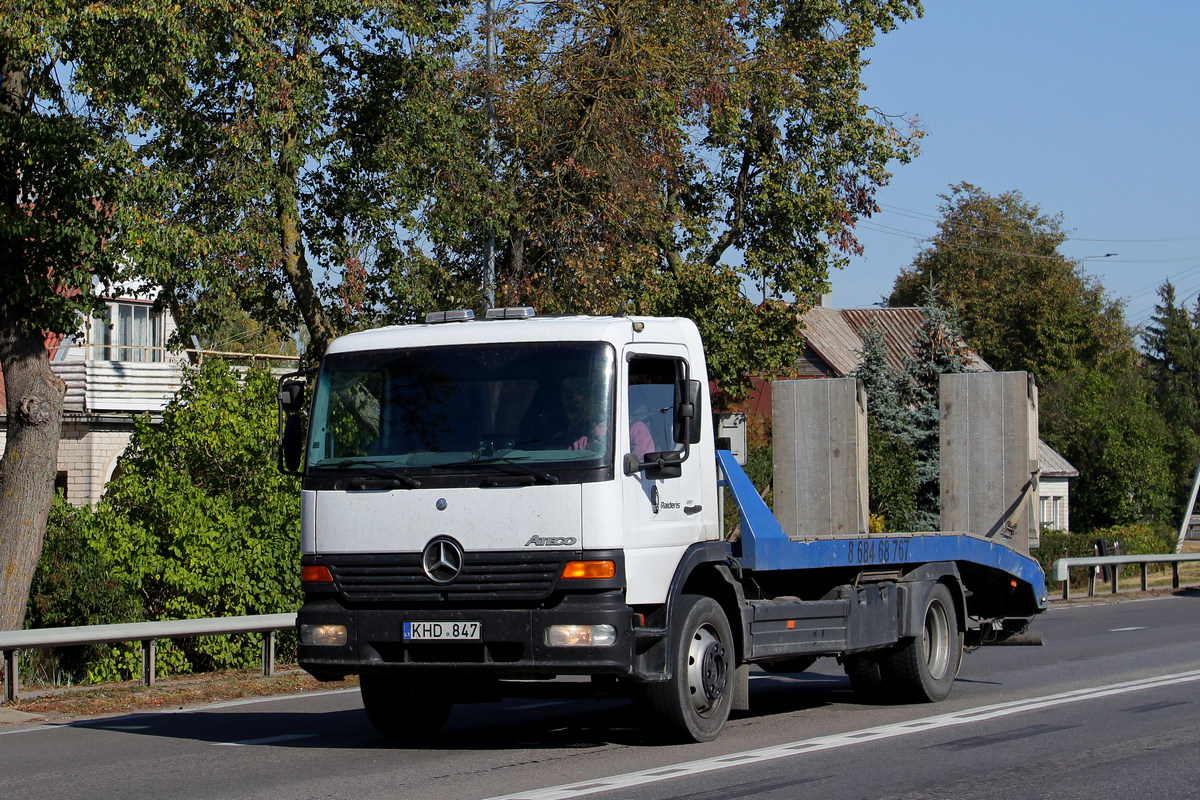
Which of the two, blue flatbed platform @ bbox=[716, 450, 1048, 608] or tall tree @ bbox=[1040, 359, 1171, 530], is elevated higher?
tall tree @ bbox=[1040, 359, 1171, 530]

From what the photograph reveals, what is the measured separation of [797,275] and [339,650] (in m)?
26.9

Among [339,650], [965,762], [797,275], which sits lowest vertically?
[965,762]

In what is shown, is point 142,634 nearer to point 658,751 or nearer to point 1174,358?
point 658,751

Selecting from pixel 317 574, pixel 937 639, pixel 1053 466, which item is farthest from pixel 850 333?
pixel 317 574

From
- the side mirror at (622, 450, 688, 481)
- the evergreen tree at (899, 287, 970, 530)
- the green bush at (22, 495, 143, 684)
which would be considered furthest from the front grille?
the evergreen tree at (899, 287, 970, 530)

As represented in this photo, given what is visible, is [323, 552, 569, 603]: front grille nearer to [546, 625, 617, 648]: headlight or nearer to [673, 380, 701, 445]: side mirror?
[546, 625, 617, 648]: headlight

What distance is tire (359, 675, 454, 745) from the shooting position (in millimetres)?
9828

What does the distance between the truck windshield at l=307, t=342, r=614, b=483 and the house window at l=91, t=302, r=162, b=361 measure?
27518mm

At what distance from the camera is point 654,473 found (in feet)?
29.0

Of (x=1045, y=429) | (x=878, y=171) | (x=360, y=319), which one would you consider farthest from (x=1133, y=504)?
(x=360, y=319)

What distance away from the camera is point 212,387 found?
1722cm

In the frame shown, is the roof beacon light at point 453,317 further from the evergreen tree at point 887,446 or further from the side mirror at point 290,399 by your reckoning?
the evergreen tree at point 887,446

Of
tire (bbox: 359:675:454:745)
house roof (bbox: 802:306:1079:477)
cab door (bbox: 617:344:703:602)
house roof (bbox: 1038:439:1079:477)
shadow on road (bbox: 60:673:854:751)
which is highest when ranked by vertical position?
house roof (bbox: 802:306:1079:477)

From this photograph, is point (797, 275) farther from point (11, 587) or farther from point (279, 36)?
point (11, 587)
